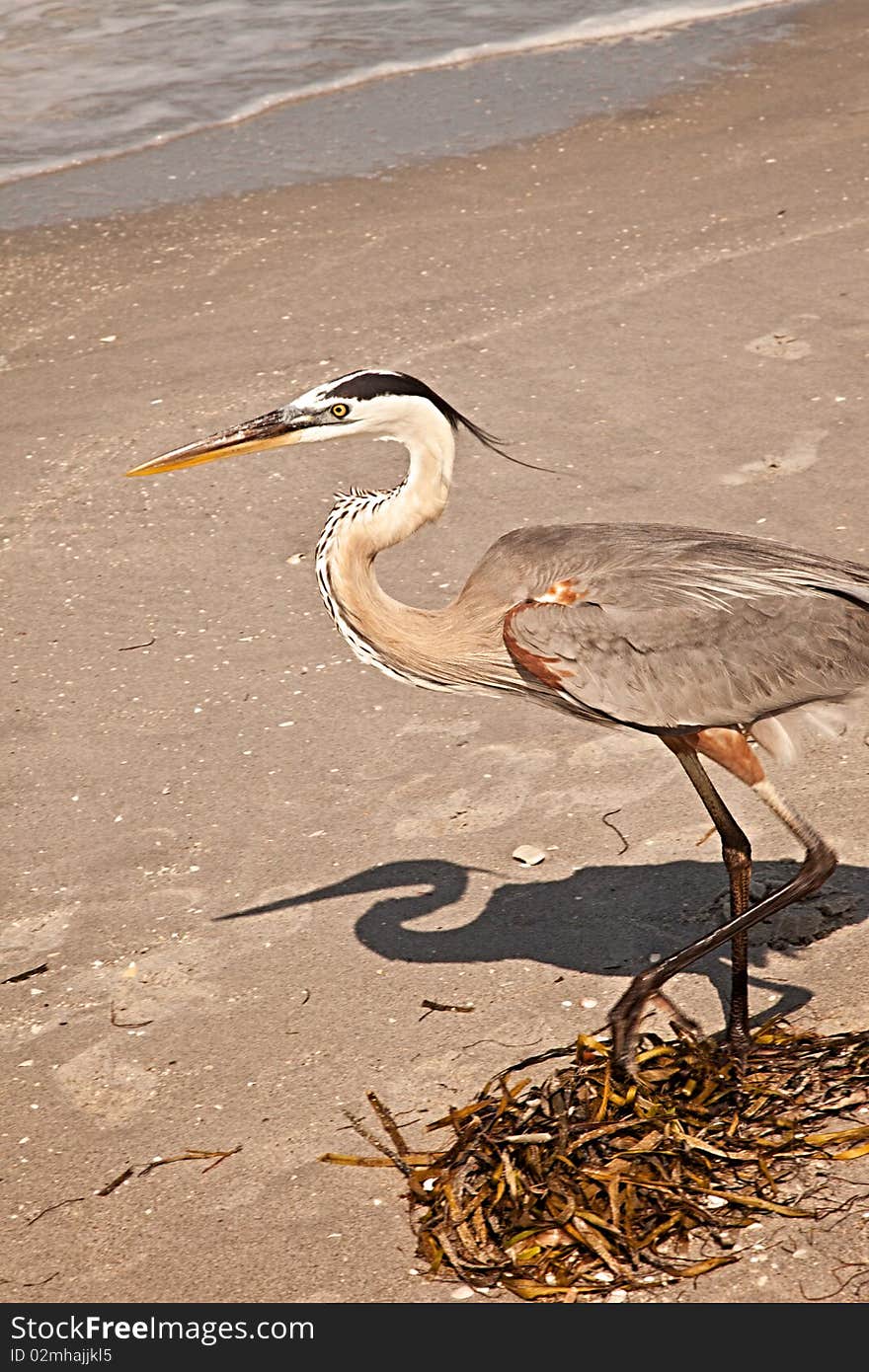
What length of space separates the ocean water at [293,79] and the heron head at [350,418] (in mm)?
7443

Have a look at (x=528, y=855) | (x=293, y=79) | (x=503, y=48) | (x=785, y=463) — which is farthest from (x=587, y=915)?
(x=503, y=48)

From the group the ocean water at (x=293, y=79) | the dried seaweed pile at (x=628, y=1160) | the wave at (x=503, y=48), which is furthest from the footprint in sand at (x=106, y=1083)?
the wave at (x=503, y=48)

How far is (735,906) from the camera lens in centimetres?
490

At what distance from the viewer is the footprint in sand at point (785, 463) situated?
25.1ft

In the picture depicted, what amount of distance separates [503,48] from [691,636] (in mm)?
11311

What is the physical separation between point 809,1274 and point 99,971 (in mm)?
2488

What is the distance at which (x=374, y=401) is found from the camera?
4.91 metres

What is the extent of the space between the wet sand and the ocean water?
1.18m

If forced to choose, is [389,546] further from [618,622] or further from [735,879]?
[735,879]

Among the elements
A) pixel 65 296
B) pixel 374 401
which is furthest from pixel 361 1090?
pixel 65 296

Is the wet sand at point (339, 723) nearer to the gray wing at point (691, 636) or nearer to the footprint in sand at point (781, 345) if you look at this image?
the footprint in sand at point (781, 345)

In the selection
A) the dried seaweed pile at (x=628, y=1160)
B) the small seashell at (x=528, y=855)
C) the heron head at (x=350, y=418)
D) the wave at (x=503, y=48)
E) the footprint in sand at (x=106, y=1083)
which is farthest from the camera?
the wave at (x=503, y=48)

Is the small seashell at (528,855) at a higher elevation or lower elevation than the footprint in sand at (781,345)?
lower

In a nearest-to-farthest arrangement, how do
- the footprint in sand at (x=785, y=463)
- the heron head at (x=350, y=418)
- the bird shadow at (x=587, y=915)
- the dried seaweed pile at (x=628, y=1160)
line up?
the dried seaweed pile at (x=628, y=1160)
the heron head at (x=350, y=418)
the bird shadow at (x=587, y=915)
the footprint in sand at (x=785, y=463)
